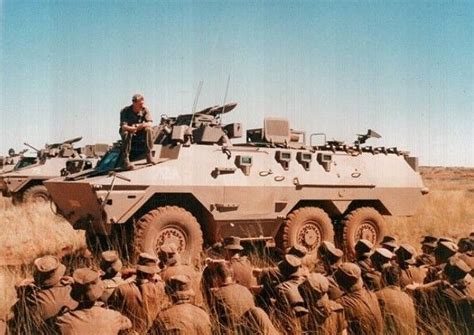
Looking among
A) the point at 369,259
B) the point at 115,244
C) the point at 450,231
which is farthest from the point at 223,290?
Answer: the point at 450,231

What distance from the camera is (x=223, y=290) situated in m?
4.38

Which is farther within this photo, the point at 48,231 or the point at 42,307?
the point at 48,231

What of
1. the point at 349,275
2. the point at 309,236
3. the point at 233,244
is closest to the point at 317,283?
the point at 349,275

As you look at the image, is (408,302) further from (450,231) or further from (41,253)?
(450,231)

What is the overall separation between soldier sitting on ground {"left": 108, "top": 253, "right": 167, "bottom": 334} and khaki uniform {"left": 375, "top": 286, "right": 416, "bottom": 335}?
6.15 ft

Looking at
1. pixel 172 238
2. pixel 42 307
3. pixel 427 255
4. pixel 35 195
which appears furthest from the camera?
pixel 35 195

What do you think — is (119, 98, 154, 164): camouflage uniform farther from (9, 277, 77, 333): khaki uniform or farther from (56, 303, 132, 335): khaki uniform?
(56, 303, 132, 335): khaki uniform

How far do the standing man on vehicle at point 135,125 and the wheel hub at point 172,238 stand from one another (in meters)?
1.00

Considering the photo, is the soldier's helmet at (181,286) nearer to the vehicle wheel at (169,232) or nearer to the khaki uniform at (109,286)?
the khaki uniform at (109,286)

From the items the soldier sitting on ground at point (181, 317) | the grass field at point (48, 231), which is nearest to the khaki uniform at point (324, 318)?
the soldier sitting on ground at point (181, 317)

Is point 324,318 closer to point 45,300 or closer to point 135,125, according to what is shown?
point 45,300

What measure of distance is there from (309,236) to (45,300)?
5.38 m

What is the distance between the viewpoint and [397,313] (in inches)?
178

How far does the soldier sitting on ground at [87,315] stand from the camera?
348 centimetres
